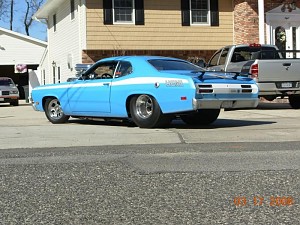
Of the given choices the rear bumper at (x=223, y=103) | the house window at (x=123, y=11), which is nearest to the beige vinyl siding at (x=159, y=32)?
the house window at (x=123, y=11)

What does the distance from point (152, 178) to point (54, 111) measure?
272 inches

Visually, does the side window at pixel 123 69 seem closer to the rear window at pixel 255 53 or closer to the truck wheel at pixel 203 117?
the truck wheel at pixel 203 117

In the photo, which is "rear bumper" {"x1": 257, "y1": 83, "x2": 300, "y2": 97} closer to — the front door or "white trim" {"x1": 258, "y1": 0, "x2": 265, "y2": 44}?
"white trim" {"x1": 258, "y1": 0, "x2": 265, "y2": 44}

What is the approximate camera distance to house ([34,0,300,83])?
66.6ft

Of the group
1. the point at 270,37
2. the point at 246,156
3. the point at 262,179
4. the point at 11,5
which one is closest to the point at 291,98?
the point at 270,37

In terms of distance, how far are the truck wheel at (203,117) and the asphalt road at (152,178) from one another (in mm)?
1362

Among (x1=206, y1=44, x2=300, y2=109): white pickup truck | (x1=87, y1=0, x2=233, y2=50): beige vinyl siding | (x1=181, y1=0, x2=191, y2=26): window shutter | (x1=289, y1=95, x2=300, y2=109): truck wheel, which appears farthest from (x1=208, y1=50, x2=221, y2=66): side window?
(x1=181, y1=0, x2=191, y2=26): window shutter

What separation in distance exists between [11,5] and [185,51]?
38.8m

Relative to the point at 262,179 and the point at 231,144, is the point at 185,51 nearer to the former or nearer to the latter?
the point at 231,144

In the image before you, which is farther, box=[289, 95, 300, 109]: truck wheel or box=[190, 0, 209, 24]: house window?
box=[190, 0, 209, 24]: house window

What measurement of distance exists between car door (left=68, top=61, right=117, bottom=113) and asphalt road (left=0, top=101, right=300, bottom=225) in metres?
1.32

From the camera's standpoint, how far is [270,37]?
2095 cm

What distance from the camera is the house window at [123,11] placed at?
2039 centimetres

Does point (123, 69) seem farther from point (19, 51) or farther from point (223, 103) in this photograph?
point (19, 51)
